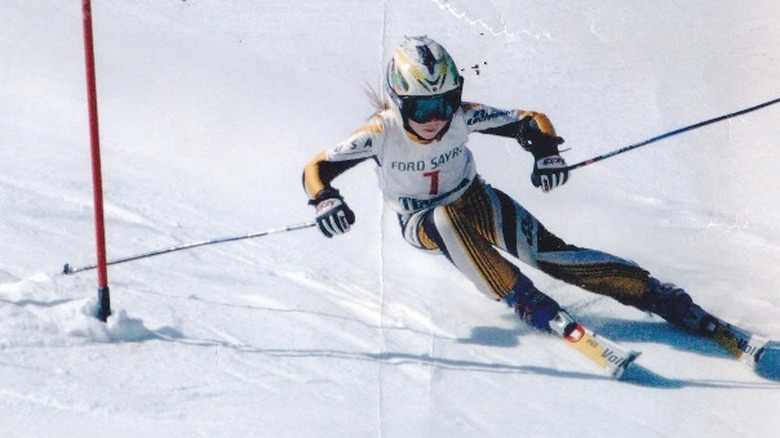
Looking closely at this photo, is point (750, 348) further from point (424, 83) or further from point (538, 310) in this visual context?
point (424, 83)

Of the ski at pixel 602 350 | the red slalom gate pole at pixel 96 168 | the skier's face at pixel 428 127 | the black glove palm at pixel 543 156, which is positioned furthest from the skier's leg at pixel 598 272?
the red slalom gate pole at pixel 96 168

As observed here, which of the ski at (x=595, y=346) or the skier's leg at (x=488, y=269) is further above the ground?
the skier's leg at (x=488, y=269)

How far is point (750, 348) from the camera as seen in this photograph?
4945 mm

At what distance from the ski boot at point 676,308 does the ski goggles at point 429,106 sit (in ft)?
4.29

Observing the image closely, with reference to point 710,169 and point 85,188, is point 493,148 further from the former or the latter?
point 85,188

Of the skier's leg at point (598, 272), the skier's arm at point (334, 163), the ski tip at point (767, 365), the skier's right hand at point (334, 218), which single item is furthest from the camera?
the skier's leg at point (598, 272)

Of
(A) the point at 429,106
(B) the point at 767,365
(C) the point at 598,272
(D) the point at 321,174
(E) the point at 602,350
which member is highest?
(A) the point at 429,106

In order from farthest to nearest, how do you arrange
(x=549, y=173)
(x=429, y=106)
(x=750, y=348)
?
(x=549, y=173), (x=429, y=106), (x=750, y=348)

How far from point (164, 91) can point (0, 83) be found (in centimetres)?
121

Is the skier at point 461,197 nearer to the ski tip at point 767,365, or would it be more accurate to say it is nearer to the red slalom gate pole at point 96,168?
the ski tip at point 767,365

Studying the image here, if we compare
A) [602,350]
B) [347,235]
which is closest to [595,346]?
[602,350]

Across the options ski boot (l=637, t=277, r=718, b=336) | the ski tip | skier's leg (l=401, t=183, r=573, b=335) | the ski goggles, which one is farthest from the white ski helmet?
the ski tip

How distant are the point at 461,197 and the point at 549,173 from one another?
45 centimetres

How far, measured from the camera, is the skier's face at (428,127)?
5129 millimetres
